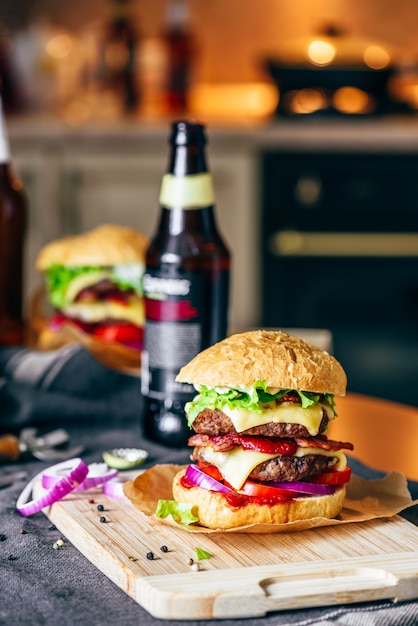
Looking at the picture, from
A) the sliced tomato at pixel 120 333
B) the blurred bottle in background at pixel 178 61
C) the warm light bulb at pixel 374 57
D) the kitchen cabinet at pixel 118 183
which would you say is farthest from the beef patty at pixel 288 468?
the blurred bottle in background at pixel 178 61

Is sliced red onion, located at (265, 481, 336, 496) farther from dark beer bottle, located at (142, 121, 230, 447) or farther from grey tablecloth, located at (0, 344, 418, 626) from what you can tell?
dark beer bottle, located at (142, 121, 230, 447)

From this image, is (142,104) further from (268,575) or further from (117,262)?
(268,575)

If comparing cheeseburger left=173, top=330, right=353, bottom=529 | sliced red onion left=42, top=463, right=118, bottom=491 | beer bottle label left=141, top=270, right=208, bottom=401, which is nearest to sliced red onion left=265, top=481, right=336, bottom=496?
cheeseburger left=173, top=330, right=353, bottom=529

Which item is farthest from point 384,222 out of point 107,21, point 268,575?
point 268,575

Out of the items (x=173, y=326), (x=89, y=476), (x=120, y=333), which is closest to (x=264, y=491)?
(x=89, y=476)

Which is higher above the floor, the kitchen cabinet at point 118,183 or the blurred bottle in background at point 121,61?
the blurred bottle in background at point 121,61

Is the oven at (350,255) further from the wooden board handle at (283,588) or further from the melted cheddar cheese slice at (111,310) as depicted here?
the wooden board handle at (283,588)

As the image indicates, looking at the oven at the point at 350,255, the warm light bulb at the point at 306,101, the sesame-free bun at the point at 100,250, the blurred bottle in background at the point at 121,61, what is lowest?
the oven at the point at 350,255
